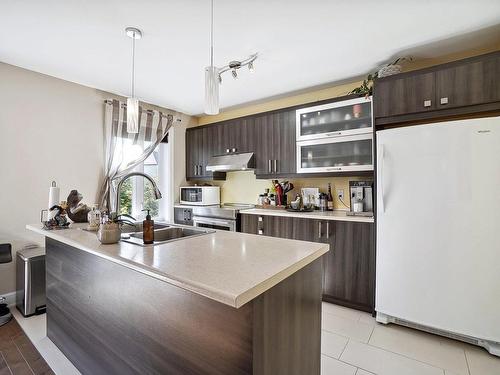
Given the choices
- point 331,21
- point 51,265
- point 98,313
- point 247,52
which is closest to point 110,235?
point 98,313

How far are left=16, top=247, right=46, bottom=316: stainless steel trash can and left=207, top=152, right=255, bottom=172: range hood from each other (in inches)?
88.4

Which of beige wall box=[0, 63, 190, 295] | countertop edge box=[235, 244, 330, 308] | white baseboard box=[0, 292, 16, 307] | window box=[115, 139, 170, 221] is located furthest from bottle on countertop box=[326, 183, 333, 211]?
white baseboard box=[0, 292, 16, 307]

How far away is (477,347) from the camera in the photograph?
6.35ft

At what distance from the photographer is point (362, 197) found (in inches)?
108

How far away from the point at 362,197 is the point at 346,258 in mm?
701

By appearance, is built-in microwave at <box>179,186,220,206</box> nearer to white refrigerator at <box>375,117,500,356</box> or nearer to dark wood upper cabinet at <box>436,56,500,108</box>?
white refrigerator at <box>375,117,500,356</box>

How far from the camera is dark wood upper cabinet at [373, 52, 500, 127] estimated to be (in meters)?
1.89

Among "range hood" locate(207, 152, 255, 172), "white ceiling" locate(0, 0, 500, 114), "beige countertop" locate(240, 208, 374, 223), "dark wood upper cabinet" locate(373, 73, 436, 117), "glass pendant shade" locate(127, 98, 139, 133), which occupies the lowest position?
"beige countertop" locate(240, 208, 374, 223)

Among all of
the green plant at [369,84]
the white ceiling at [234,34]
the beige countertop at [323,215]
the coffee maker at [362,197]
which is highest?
the white ceiling at [234,34]

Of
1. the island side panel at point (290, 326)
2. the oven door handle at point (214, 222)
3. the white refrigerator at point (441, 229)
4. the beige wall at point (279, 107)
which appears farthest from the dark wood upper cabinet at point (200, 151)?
the island side panel at point (290, 326)

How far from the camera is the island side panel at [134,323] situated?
35.9 inches

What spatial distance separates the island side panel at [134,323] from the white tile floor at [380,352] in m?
0.32

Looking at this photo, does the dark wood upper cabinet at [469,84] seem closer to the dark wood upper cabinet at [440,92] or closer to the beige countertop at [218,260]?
the dark wood upper cabinet at [440,92]

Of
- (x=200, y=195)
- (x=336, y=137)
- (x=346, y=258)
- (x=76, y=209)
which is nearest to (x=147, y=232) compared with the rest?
(x=76, y=209)
